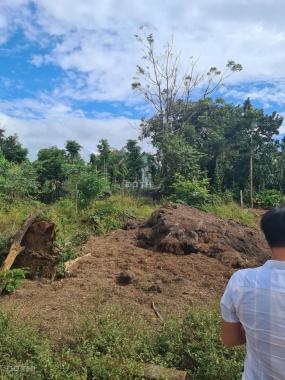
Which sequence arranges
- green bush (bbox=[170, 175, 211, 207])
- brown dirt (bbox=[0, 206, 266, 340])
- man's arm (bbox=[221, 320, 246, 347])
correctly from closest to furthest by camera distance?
man's arm (bbox=[221, 320, 246, 347]) < brown dirt (bbox=[0, 206, 266, 340]) < green bush (bbox=[170, 175, 211, 207])

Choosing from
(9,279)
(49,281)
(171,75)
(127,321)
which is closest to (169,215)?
(49,281)

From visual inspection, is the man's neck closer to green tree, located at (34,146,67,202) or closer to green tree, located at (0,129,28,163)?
green tree, located at (34,146,67,202)

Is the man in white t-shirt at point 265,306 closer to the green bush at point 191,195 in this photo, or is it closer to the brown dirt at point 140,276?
the brown dirt at point 140,276

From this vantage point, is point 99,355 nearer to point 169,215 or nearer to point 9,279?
point 9,279

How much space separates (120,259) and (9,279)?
2.27 m

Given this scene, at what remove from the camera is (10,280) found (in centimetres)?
612

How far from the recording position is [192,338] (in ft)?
13.9

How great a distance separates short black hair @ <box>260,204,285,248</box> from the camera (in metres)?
1.88

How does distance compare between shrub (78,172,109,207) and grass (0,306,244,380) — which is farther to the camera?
shrub (78,172,109,207)

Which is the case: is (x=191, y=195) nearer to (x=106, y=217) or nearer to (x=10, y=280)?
(x=106, y=217)

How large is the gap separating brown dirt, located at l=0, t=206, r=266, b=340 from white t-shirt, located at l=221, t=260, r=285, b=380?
121 inches

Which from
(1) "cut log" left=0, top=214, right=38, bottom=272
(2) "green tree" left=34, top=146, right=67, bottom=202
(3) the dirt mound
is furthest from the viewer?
(2) "green tree" left=34, top=146, right=67, bottom=202

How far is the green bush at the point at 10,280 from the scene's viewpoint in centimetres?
609

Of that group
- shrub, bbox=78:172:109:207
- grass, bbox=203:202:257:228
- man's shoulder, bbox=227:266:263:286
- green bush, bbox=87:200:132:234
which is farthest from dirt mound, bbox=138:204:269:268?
man's shoulder, bbox=227:266:263:286
